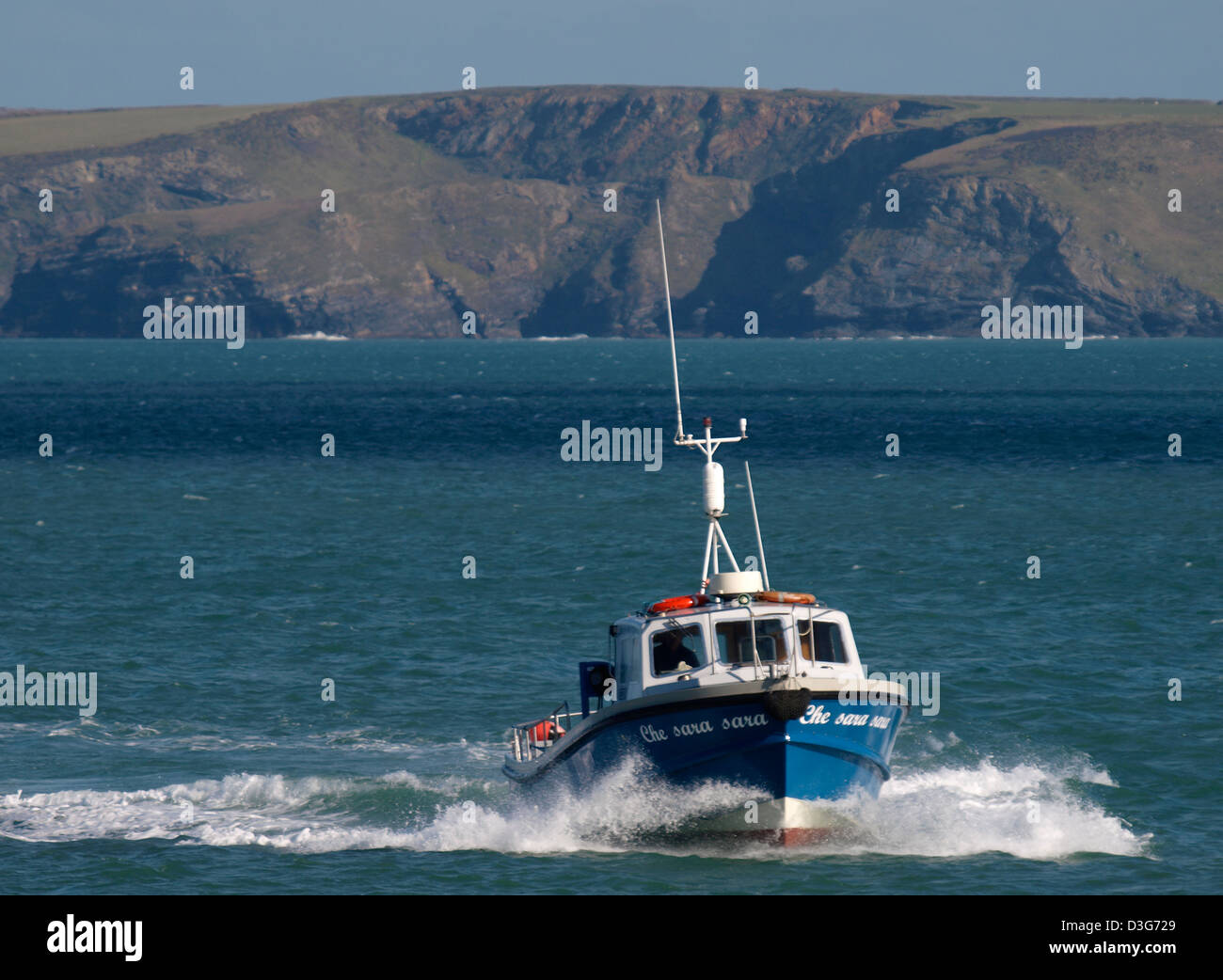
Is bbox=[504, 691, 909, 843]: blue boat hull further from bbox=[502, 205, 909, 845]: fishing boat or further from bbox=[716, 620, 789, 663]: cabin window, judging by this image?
bbox=[716, 620, 789, 663]: cabin window

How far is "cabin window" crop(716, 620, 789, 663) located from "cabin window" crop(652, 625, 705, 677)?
37cm

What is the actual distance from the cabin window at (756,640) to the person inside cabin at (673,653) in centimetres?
46

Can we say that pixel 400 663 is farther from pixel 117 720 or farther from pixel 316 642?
pixel 117 720

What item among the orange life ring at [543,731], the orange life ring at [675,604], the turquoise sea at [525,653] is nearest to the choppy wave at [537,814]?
the turquoise sea at [525,653]

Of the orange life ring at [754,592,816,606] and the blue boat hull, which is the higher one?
the orange life ring at [754,592,816,606]

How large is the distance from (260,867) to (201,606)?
24093 mm

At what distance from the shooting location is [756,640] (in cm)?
2723

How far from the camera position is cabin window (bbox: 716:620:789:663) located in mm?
27219

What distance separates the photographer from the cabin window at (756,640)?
89.3 ft

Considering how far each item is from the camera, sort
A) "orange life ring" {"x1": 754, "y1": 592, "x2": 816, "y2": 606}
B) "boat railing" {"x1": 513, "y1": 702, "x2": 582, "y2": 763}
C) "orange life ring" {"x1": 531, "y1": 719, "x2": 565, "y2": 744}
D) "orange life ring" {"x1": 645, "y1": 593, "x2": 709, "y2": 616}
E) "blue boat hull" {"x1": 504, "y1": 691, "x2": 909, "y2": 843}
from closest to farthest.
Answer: "blue boat hull" {"x1": 504, "y1": 691, "x2": 909, "y2": 843}, "orange life ring" {"x1": 754, "y1": 592, "x2": 816, "y2": 606}, "orange life ring" {"x1": 645, "y1": 593, "x2": 709, "y2": 616}, "boat railing" {"x1": 513, "y1": 702, "x2": 582, "y2": 763}, "orange life ring" {"x1": 531, "y1": 719, "x2": 565, "y2": 744}

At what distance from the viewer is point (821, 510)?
7156 centimetres

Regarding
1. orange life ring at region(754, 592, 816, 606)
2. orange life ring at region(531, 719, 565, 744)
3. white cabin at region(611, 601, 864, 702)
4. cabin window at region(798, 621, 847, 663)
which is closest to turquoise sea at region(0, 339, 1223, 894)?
orange life ring at region(531, 719, 565, 744)
